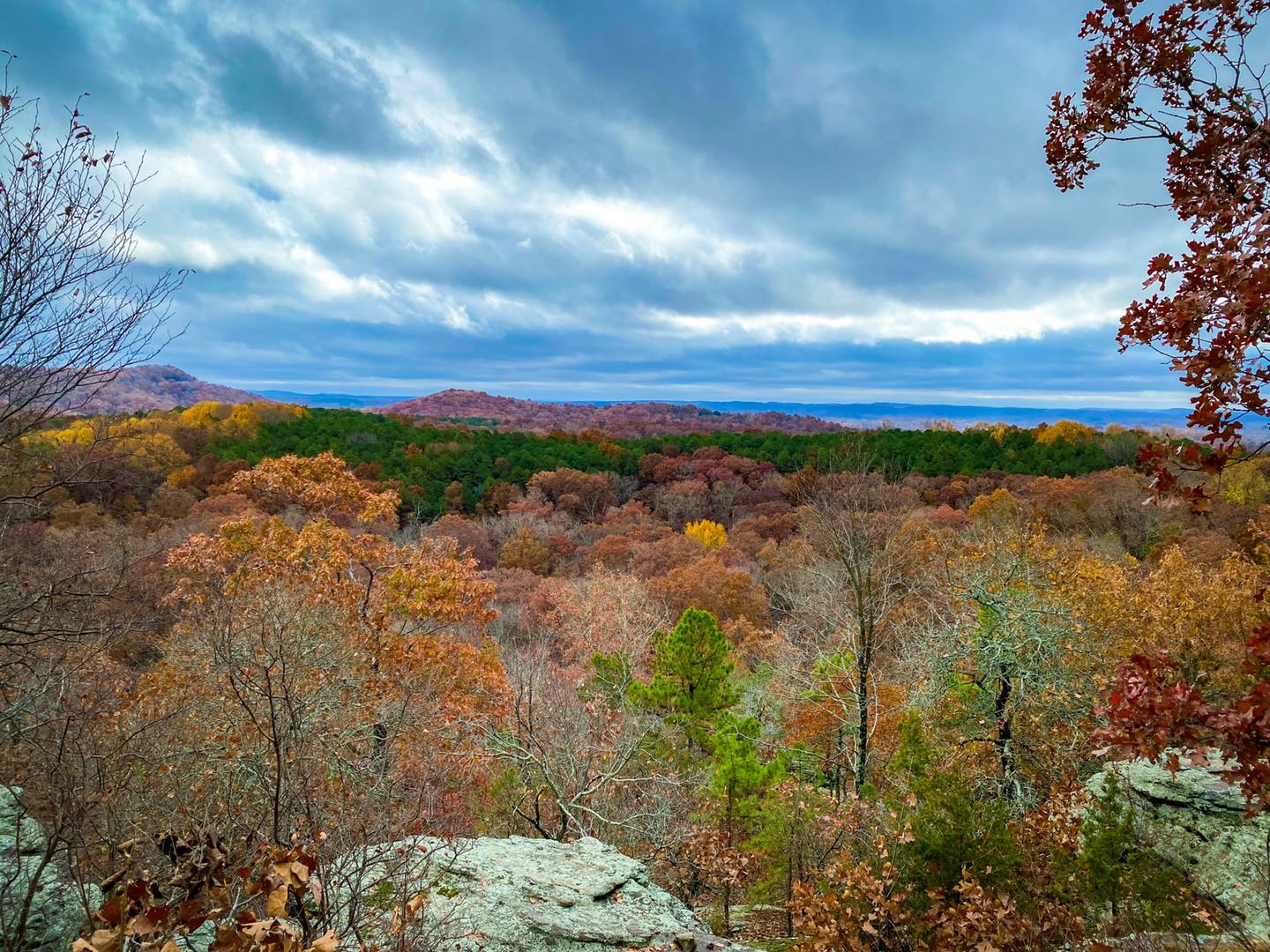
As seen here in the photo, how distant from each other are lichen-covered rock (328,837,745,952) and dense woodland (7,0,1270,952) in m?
0.23

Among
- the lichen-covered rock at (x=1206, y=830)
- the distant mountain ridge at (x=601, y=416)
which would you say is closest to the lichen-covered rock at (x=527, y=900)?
the lichen-covered rock at (x=1206, y=830)

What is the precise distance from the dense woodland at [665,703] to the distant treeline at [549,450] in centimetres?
3555

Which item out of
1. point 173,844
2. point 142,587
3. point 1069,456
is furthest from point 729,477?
point 173,844

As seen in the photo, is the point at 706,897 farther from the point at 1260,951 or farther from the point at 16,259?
the point at 16,259

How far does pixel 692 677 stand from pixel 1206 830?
1093cm

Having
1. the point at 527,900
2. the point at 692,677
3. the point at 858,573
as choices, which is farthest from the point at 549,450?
the point at 527,900

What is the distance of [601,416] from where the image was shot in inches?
5354

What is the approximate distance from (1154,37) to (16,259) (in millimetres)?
8740

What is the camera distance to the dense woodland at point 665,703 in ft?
10.5

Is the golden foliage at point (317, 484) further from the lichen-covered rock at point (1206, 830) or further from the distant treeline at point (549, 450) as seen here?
the distant treeline at point (549, 450)

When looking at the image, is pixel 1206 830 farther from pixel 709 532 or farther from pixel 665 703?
pixel 709 532

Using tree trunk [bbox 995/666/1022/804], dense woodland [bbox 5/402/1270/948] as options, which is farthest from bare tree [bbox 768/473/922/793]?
tree trunk [bbox 995/666/1022/804]

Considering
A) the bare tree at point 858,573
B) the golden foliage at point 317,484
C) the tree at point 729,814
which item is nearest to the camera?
the tree at point 729,814

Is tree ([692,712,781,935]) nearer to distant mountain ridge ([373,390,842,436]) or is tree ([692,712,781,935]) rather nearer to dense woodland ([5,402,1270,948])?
dense woodland ([5,402,1270,948])
